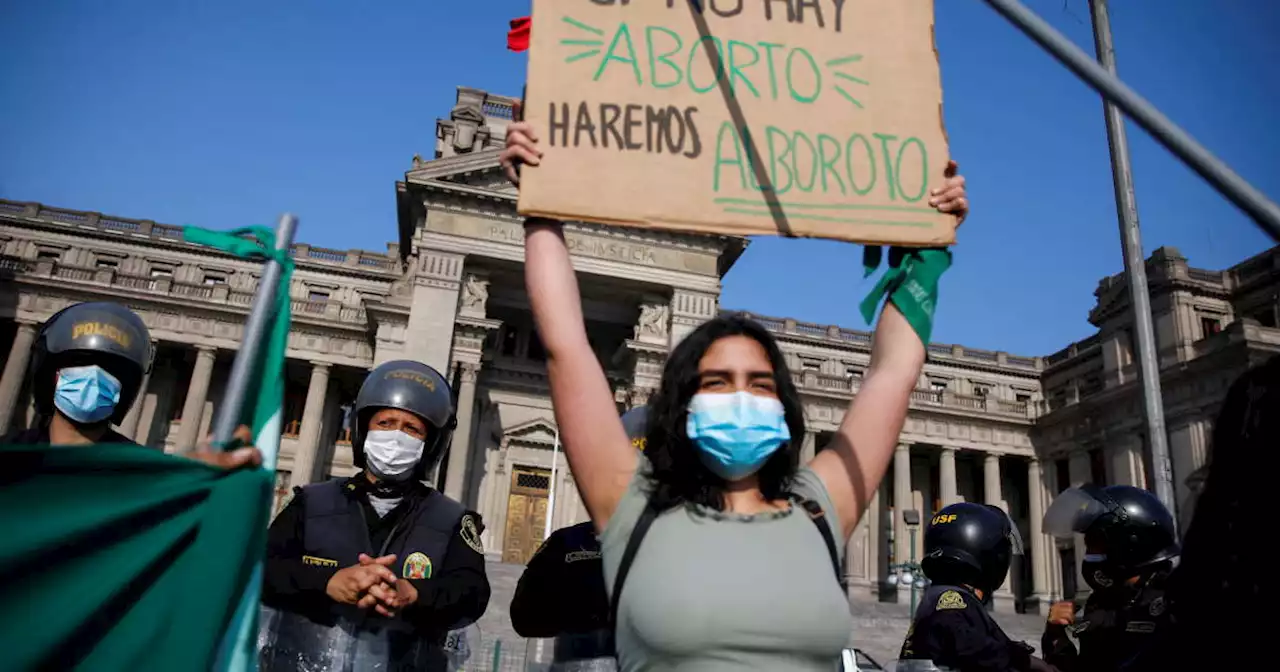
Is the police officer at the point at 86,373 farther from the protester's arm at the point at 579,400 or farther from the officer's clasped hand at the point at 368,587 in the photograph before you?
the protester's arm at the point at 579,400

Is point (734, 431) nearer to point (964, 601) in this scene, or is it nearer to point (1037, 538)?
point (964, 601)

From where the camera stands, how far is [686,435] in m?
2.32

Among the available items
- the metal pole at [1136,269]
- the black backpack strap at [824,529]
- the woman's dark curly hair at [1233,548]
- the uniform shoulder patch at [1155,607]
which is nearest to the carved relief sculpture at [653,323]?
the metal pole at [1136,269]

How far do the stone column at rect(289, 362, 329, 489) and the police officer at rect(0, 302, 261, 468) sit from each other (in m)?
31.1

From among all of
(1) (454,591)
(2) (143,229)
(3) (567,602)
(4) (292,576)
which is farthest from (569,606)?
(2) (143,229)

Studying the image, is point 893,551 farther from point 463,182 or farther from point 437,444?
point 437,444

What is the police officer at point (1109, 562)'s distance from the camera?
17.5 feet

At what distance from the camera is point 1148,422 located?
722 cm

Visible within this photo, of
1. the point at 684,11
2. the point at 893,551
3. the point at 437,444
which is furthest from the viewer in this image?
the point at 893,551

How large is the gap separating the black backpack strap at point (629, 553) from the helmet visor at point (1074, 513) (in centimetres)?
496

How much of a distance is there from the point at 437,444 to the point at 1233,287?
3835 cm

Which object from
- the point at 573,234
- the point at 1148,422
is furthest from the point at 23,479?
the point at 573,234

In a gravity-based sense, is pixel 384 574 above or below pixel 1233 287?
below

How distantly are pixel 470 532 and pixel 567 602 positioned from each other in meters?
0.64
